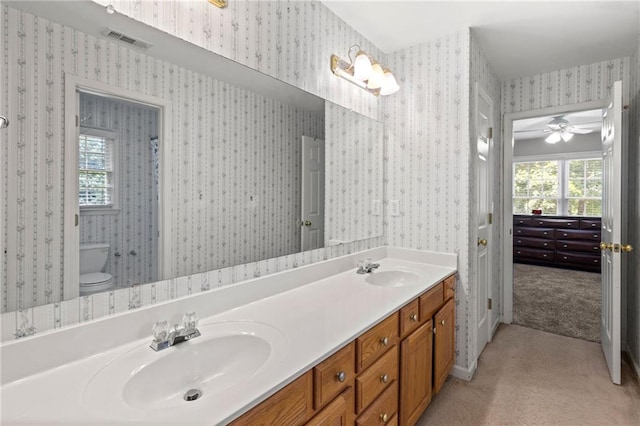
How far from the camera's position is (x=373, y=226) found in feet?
7.71

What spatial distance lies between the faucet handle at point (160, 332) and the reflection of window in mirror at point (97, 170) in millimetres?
405

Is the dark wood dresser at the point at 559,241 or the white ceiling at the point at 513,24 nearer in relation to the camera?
the white ceiling at the point at 513,24

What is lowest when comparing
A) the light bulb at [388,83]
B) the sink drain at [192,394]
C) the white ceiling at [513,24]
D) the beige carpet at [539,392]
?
the beige carpet at [539,392]

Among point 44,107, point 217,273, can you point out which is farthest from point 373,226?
point 44,107

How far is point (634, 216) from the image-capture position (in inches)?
96.0

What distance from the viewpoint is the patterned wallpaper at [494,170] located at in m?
2.26

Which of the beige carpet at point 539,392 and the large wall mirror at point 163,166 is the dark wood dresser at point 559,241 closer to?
the beige carpet at point 539,392

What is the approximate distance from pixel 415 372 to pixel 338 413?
70cm

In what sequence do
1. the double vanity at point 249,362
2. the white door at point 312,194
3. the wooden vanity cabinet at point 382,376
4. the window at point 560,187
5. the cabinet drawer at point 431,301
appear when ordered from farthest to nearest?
the window at point 560,187
the white door at point 312,194
the cabinet drawer at point 431,301
the wooden vanity cabinet at point 382,376
the double vanity at point 249,362

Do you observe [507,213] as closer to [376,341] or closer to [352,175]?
[352,175]

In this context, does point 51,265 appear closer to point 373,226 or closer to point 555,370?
point 373,226

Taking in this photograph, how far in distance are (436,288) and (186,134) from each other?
152cm

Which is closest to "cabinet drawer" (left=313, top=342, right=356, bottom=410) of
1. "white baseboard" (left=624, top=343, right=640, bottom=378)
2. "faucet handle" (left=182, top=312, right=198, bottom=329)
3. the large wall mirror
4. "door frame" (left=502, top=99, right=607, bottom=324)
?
"faucet handle" (left=182, top=312, right=198, bottom=329)

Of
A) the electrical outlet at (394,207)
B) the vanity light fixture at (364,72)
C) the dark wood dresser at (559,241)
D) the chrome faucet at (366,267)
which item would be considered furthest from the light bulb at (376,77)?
the dark wood dresser at (559,241)
